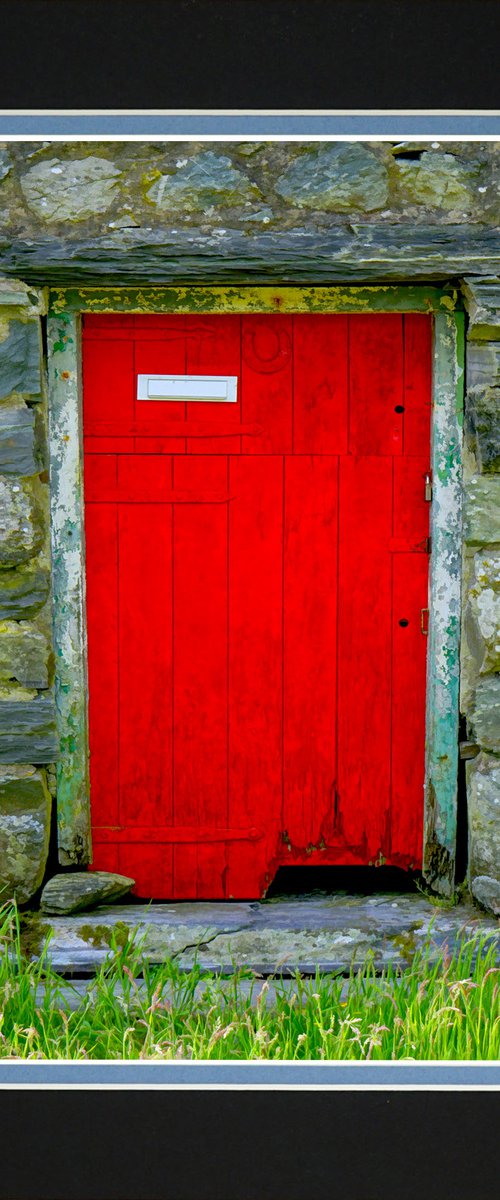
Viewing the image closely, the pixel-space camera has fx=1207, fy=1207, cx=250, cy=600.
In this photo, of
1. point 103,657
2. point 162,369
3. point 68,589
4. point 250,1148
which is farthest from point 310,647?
point 250,1148

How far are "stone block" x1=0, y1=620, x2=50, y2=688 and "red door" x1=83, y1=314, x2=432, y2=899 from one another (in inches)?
10.6

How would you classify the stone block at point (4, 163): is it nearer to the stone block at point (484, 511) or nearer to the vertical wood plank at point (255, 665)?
the vertical wood plank at point (255, 665)

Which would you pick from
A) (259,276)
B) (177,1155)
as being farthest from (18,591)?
(177,1155)

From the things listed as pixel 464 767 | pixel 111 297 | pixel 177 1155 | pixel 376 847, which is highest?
pixel 111 297

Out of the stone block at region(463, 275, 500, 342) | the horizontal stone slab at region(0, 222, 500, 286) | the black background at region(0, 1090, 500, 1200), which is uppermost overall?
the horizontal stone slab at region(0, 222, 500, 286)

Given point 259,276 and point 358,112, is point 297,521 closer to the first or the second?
point 259,276

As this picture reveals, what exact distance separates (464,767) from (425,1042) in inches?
42.4

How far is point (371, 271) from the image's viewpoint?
3.71m

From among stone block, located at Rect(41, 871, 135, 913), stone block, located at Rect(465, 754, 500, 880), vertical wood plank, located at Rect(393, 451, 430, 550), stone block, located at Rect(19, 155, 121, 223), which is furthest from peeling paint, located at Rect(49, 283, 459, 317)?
stone block, located at Rect(41, 871, 135, 913)

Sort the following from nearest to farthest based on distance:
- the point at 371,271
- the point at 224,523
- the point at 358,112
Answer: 1. the point at 358,112
2. the point at 371,271
3. the point at 224,523

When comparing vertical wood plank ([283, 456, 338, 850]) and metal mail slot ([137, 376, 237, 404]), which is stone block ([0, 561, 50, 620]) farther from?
vertical wood plank ([283, 456, 338, 850])

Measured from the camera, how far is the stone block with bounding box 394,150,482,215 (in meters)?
3.68

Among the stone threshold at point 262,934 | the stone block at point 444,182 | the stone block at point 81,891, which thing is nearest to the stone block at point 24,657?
the stone block at point 81,891

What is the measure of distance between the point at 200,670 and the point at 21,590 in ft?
2.20
